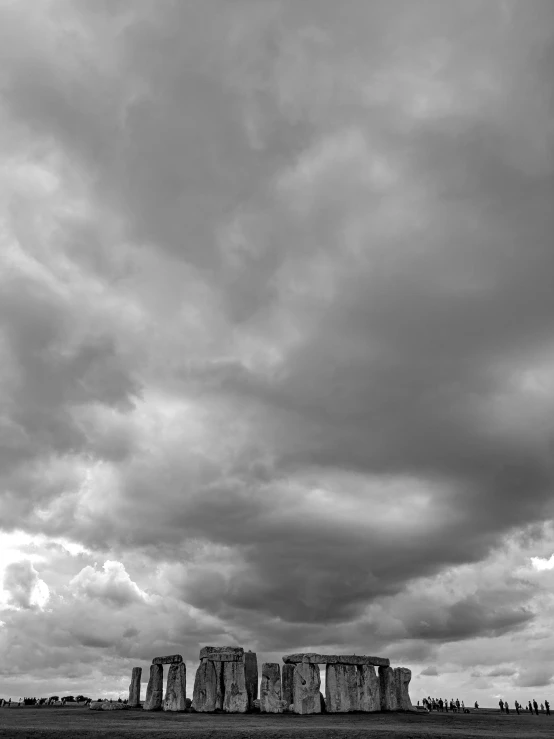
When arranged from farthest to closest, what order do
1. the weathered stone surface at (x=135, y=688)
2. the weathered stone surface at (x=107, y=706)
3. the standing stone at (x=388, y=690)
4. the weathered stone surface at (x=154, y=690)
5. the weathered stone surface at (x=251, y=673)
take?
the weathered stone surface at (x=135, y=688), the weathered stone surface at (x=107, y=706), the weathered stone surface at (x=154, y=690), the weathered stone surface at (x=251, y=673), the standing stone at (x=388, y=690)

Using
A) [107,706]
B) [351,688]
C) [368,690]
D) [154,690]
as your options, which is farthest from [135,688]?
[368,690]

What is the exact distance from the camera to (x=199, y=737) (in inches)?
930

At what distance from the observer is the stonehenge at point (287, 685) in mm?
38844

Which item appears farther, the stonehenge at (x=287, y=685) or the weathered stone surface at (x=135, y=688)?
the weathered stone surface at (x=135, y=688)

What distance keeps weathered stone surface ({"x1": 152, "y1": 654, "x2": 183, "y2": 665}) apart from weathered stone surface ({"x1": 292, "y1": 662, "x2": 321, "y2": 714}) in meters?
7.94

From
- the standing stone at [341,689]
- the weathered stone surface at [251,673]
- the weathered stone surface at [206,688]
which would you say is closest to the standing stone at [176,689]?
the weathered stone surface at [206,688]

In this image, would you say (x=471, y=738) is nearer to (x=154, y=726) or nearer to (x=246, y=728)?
(x=246, y=728)

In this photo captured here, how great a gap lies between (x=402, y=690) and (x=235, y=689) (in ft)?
36.7

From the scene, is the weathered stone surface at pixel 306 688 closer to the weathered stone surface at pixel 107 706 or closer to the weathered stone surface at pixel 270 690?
the weathered stone surface at pixel 270 690

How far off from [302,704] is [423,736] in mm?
14860

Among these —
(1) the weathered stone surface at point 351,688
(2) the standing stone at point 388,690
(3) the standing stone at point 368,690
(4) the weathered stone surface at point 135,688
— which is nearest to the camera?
(1) the weathered stone surface at point 351,688

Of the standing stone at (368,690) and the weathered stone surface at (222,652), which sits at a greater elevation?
the weathered stone surface at (222,652)

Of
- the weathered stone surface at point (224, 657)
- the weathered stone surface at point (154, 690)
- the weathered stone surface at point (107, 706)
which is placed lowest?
the weathered stone surface at point (107, 706)

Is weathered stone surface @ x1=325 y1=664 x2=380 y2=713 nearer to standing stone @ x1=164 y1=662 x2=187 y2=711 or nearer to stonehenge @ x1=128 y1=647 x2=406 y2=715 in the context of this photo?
stonehenge @ x1=128 y1=647 x2=406 y2=715
